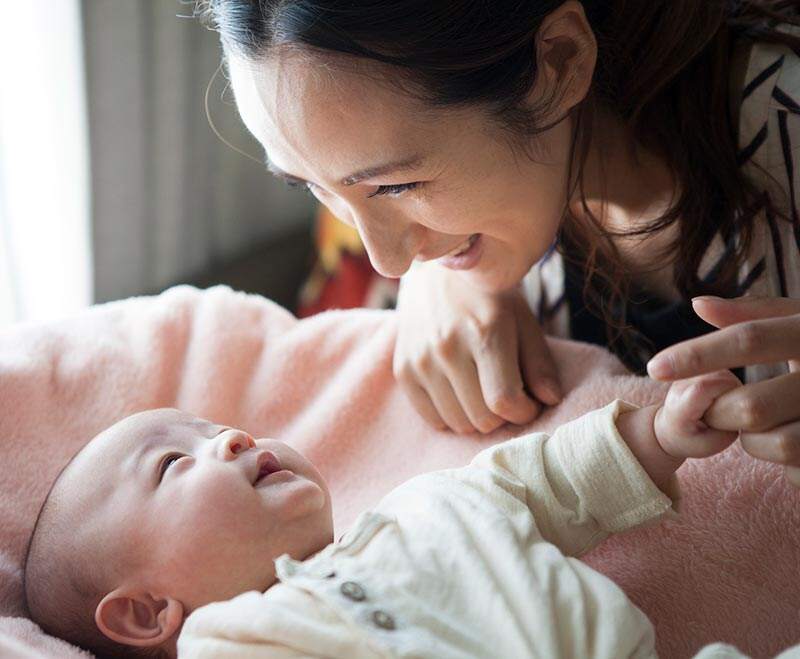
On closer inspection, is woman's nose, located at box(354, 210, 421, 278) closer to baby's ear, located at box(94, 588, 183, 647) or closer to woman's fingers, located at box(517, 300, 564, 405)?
woman's fingers, located at box(517, 300, 564, 405)

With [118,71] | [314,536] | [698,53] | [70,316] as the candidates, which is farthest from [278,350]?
[118,71]

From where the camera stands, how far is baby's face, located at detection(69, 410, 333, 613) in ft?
3.49

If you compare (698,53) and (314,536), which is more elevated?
(698,53)

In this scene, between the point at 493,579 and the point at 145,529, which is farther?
the point at 145,529

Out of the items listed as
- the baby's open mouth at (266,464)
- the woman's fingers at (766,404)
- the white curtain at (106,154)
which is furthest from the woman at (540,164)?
the white curtain at (106,154)

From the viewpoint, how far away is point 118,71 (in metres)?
1.99

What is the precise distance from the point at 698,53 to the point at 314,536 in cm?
72

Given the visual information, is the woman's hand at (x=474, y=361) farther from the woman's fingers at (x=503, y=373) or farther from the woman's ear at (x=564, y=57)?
the woman's ear at (x=564, y=57)

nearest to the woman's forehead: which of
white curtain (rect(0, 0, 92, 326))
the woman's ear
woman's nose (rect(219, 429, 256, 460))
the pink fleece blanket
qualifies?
the woman's ear

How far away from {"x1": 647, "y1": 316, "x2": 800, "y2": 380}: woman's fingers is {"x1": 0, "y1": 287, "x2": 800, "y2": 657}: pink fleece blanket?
0.76 feet

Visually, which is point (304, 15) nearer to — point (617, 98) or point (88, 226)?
point (617, 98)

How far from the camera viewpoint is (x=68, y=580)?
3.59 ft

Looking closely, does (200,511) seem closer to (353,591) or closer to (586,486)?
(353,591)

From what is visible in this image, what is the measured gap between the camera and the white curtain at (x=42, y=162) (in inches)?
70.4
